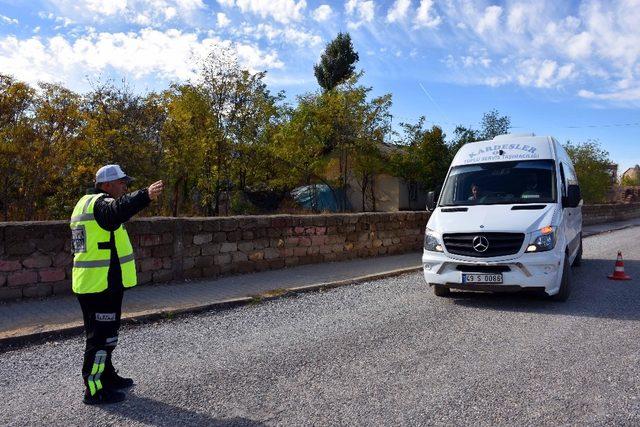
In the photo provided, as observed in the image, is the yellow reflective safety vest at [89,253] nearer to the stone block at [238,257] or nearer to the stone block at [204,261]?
the stone block at [204,261]

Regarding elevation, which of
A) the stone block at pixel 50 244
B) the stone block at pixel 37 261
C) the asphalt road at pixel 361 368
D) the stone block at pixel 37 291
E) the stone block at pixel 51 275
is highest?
the stone block at pixel 50 244

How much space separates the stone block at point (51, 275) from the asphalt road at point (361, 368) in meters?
1.96

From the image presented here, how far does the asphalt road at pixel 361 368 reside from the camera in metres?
3.52

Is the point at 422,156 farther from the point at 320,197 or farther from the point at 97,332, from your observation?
the point at 97,332

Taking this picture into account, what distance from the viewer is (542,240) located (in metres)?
6.53

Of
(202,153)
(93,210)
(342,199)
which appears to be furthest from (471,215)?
(342,199)

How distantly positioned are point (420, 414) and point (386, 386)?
1.81 feet

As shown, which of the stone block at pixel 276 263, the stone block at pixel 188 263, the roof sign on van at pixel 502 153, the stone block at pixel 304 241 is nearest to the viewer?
the roof sign on van at pixel 502 153

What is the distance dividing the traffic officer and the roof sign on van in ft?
20.3

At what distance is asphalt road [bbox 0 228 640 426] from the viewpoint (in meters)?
3.52

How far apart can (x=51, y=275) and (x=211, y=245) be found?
8.99 feet

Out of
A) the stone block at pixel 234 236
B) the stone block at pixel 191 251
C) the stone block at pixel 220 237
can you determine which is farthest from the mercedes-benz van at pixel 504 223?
the stone block at pixel 191 251

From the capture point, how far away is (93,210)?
371 centimetres

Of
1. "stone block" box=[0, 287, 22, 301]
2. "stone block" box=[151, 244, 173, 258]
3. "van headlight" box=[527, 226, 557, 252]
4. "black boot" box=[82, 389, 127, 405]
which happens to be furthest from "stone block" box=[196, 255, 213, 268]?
"van headlight" box=[527, 226, 557, 252]
